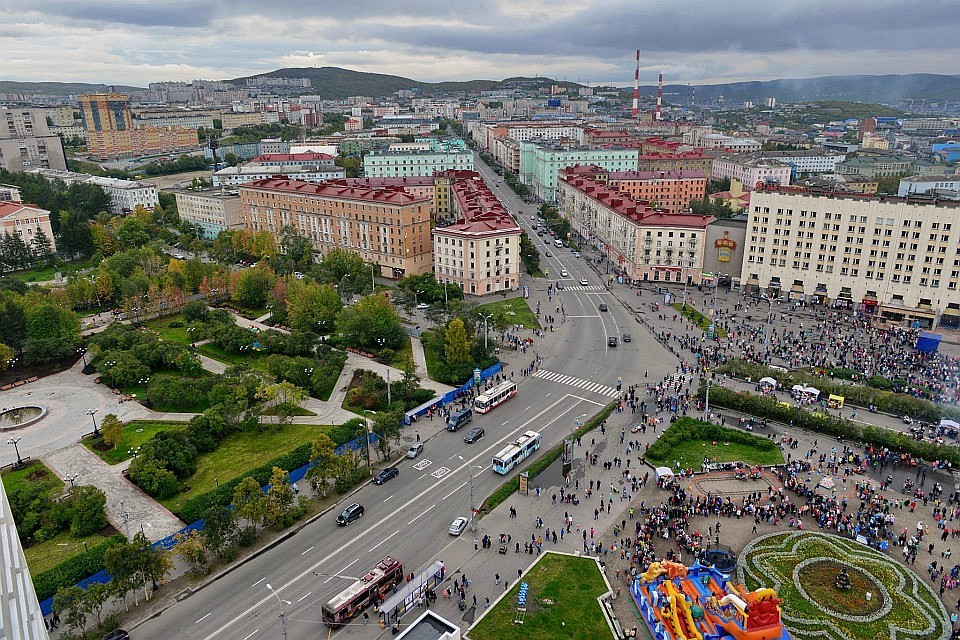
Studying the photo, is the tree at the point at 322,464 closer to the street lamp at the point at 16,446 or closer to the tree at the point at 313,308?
the street lamp at the point at 16,446

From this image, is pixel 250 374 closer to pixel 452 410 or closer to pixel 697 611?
pixel 452 410

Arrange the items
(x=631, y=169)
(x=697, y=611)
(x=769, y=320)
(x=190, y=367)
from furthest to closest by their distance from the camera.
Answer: (x=631, y=169)
(x=769, y=320)
(x=190, y=367)
(x=697, y=611)

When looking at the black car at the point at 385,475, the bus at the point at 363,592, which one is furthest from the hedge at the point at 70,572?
the black car at the point at 385,475

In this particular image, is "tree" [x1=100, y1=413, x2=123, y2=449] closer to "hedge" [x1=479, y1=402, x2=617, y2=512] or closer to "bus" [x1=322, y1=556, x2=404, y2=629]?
"bus" [x1=322, y1=556, x2=404, y2=629]

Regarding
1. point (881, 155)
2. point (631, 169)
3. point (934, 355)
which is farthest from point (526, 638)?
point (881, 155)

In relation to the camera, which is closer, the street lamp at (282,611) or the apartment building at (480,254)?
the street lamp at (282,611)

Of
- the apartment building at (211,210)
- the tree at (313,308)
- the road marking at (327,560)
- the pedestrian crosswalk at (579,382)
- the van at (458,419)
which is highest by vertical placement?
the apartment building at (211,210)

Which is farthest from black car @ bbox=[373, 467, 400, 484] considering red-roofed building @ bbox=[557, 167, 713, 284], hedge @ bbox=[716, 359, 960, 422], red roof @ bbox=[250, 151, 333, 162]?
red roof @ bbox=[250, 151, 333, 162]
